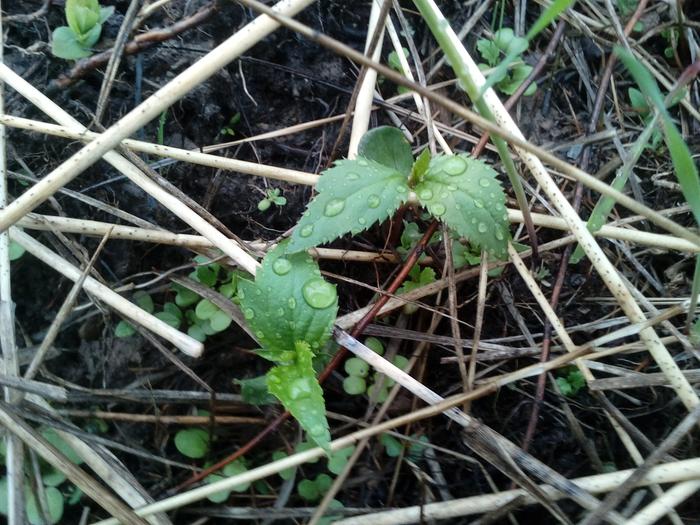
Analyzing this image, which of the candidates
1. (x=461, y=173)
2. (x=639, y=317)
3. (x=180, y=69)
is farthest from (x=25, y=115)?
(x=639, y=317)

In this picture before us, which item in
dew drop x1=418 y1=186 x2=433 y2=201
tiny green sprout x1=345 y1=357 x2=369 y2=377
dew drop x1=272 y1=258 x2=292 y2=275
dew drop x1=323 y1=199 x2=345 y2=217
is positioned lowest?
tiny green sprout x1=345 y1=357 x2=369 y2=377

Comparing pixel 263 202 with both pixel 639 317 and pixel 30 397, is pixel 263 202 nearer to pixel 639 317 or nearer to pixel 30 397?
pixel 30 397

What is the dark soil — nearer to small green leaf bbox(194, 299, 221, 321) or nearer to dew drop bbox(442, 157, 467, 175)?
small green leaf bbox(194, 299, 221, 321)

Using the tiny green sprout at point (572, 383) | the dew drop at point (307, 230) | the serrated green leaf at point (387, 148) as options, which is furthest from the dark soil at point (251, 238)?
the dew drop at point (307, 230)

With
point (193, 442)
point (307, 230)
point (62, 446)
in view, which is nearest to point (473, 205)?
point (307, 230)

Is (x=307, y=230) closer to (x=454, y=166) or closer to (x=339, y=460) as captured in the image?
(x=454, y=166)

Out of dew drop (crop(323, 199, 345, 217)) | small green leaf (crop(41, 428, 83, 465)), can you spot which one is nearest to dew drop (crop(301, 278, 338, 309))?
dew drop (crop(323, 199, 345, 217))
